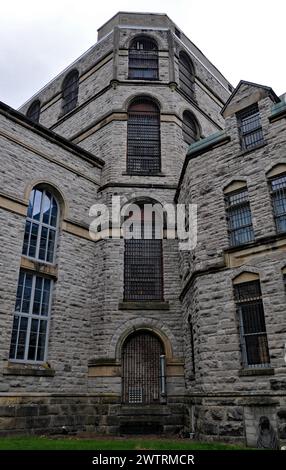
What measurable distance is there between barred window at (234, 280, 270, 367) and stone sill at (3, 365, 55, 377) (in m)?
6.52

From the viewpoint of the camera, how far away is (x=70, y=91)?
2336 cm

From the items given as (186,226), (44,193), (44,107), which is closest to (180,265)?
(186,226)

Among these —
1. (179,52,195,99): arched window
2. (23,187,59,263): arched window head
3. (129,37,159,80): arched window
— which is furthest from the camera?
(179,52,195,99): arched window

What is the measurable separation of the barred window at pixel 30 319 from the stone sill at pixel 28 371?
0.43 meters

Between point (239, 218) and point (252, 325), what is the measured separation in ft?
11.2

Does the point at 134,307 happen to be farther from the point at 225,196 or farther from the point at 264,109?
the point at 264,109

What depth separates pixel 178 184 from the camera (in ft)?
52.4

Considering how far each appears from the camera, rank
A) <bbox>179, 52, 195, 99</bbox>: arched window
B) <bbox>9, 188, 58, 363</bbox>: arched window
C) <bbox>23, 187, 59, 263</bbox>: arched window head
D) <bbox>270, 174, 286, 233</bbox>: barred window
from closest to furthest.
Result: 1. <bbox>270, 174, 286, 233</bbox>: barred window
2. <bbox>9, 188, 58, 363</bbox>: arched window
3. <bbox>23, 187, 59, 263</bbox>: arched window head
4. <bbox>179, 52, 195, 99</bbox>: arched window

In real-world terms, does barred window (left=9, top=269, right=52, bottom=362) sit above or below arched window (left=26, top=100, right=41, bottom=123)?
below

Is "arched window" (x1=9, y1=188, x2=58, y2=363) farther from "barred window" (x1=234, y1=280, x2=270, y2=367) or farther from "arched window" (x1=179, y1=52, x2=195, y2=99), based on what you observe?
"arched window" (x1=179, y1=52, x2=195, y2=99)

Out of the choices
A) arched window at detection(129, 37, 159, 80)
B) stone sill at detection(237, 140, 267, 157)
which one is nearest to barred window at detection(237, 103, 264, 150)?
stone sill at detection(237, 140, 267, 157)

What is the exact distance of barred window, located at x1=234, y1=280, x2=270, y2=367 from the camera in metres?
9.96

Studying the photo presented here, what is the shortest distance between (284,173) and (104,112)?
1125 cm

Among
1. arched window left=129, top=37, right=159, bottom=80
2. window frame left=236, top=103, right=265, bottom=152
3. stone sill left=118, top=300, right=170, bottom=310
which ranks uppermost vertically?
arched window left=129, top=37, right=159, bottom=80
